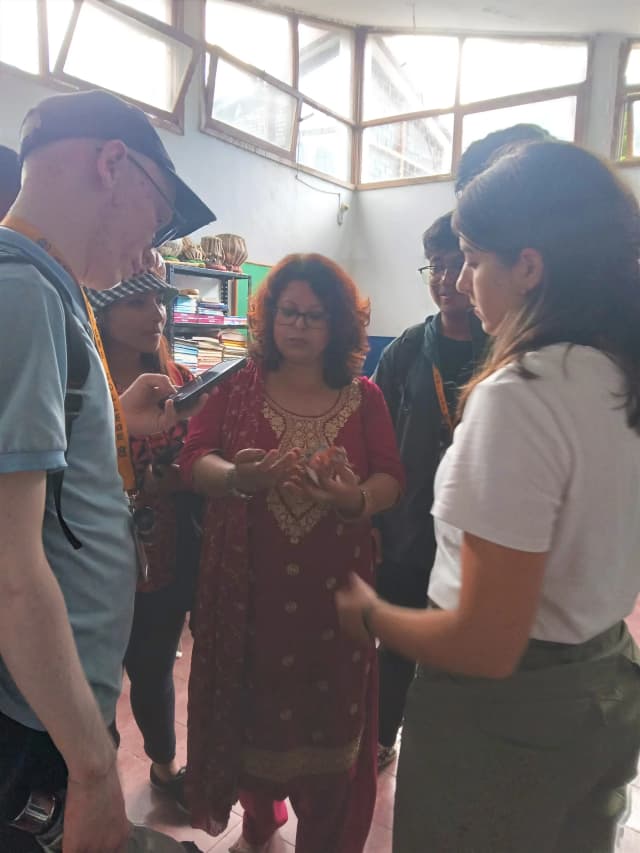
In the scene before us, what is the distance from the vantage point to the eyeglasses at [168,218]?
85 cm

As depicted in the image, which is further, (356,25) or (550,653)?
(356,25)

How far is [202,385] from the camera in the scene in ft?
4.53

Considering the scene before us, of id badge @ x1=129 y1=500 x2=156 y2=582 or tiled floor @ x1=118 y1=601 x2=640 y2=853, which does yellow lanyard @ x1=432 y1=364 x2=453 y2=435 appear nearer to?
id badge @ x1=129 y1=500 x2=156 y2=582

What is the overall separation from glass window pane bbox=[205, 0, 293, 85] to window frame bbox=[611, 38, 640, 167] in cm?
309

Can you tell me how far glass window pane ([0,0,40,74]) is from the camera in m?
3.56

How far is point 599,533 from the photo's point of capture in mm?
724

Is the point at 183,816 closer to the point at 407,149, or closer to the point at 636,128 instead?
the point at 636,128

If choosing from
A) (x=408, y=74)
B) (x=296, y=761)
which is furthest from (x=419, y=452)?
(x=408, y=74)

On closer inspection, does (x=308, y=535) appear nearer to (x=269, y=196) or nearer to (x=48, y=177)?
(x=48, y=177)

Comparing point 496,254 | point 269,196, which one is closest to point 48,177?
point 496,254

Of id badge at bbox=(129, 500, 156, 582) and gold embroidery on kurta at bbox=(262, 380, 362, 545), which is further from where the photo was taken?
gold embroidery on kurta at bbox=(262, 380, 362, 545)

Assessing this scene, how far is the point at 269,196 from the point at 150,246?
5072 mm

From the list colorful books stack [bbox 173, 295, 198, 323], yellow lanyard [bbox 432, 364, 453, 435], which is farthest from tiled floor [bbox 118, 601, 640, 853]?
colorful books stack [bbox 173, 295, 198, 323]

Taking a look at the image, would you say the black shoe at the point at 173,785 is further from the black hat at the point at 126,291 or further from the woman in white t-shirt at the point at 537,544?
the black hat at the point at 126,291
